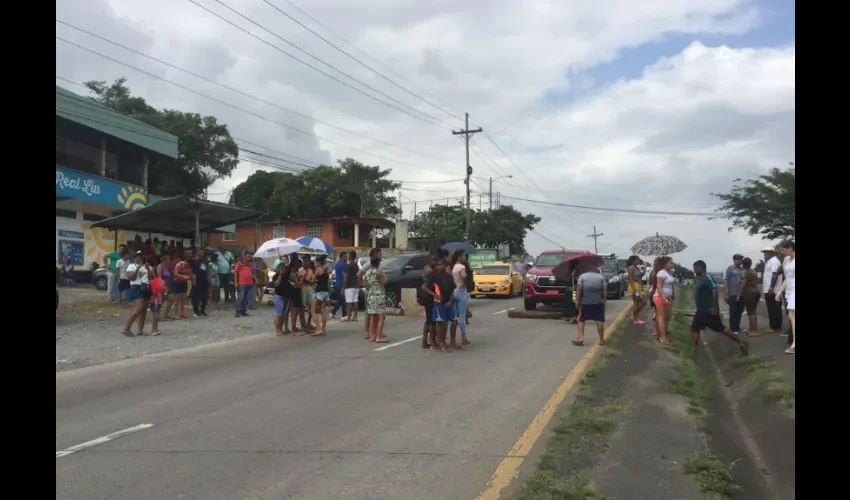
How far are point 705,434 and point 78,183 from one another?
29993 millimetres

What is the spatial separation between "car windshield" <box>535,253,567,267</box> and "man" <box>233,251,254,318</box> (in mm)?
8328

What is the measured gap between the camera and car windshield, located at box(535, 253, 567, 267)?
64.6 feet

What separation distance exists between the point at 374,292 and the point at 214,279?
9.67m

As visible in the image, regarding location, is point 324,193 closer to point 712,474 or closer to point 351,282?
point 351,282

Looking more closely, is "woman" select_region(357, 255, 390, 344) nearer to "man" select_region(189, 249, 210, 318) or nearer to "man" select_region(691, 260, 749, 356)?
"man" select_region(691, 260, 749, 356)

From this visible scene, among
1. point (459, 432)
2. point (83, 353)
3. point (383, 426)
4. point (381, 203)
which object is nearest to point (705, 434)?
point (459, 432)

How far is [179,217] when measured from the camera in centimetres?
2191

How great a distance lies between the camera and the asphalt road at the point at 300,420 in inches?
196

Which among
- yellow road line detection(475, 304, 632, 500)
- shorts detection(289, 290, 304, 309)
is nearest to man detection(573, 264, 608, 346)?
yellow road line detection(475, 304, 632, 500)

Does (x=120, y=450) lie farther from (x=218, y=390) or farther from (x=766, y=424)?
(x=766, y=424)

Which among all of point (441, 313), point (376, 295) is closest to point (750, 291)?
point (441, 313)

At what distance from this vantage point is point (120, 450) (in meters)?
5.86

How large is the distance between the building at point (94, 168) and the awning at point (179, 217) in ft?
22.4

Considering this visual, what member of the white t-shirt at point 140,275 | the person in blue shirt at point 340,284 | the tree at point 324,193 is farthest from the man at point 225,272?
the tree at point 324,193
